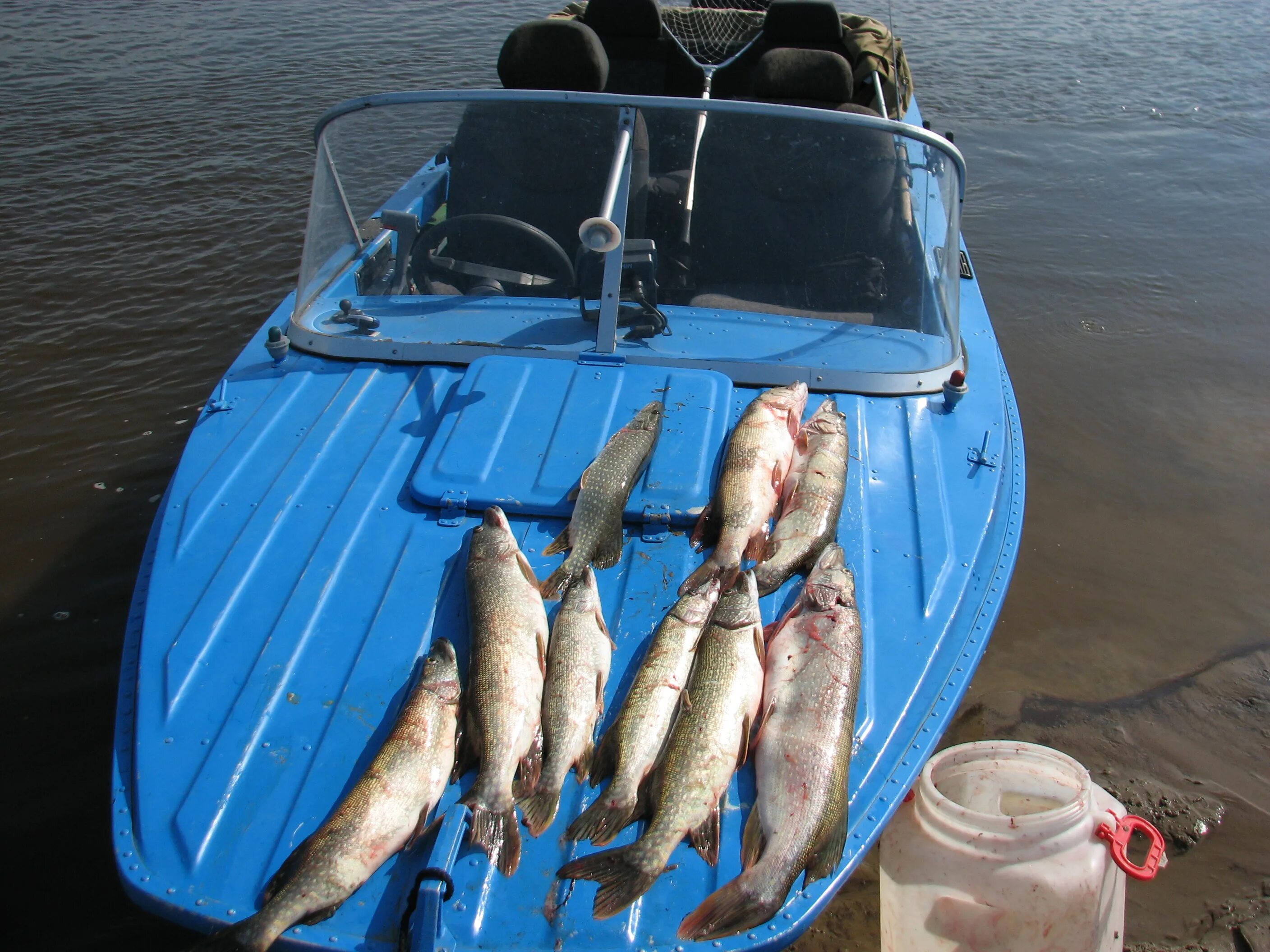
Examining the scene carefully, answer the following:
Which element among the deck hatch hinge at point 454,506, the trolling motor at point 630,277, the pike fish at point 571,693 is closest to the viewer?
the pike fish at point 571,693

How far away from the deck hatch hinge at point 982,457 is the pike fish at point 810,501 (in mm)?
537

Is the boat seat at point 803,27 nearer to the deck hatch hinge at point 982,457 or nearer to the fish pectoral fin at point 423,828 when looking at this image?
the deck hatch hinge at point 982,457

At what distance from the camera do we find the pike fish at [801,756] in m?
2.24

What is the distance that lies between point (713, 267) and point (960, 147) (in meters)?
9.28

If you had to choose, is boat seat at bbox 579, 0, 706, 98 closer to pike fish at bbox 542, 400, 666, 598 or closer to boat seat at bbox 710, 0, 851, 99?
boat seat at bbox 710, 0, 851, 99

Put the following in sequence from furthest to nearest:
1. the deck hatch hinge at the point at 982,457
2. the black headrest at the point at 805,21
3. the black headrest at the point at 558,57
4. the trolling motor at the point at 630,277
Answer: the black headrest at the point at 805,21 → the black headrest at the point at 558,57 → the trolling motor at the point at 630,277 → the deck hatch hinge at the point at 982,457

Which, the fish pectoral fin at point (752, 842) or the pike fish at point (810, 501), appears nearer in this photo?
the fish pectoral fin at point (752, 842)

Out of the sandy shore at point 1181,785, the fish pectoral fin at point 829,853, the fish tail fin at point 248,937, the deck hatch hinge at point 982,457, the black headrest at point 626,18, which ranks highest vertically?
the black headrest at point 626,18

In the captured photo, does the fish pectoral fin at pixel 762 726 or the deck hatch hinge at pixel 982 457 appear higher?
the deck hatch hinge at pixel 982 457

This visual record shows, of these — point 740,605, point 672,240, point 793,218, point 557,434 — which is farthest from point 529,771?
point 793,218

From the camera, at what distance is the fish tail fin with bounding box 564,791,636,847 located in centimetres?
238

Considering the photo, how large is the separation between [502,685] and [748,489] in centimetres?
120

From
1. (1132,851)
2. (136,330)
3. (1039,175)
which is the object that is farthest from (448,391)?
(1039,175)

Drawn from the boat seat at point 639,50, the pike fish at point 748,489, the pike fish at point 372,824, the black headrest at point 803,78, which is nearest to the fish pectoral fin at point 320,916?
the pike fish at point 372,824
